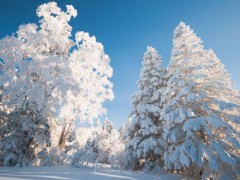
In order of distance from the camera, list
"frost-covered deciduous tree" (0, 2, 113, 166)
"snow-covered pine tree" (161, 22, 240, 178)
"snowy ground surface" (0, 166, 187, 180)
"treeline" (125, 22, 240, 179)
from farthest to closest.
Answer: "frost-covered deciduous tree" (0, 2, 113, 166) → "treeline" (125, 22, 240, 179) → "snow-covered pine tree" (161, 22, 240, 178) → "snowy ground surface" (0, 166, 187, 180)

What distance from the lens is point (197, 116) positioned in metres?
13.1

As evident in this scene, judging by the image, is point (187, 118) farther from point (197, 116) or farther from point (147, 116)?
point (147, 116)

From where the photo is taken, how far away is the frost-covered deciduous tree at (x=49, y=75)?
1481 centimetres

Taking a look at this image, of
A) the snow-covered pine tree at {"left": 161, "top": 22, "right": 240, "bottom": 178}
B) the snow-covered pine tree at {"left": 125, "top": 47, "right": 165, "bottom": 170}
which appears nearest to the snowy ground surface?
the snow-covered pine tree at {"left": 161, "top": 22, "right": 240, "bottom": 178}

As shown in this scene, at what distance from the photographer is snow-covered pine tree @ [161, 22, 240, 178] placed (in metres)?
11.3

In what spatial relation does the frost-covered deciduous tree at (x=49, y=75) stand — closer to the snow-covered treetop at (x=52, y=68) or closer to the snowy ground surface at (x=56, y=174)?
the snow-covered treetop at (x=52, y=68)

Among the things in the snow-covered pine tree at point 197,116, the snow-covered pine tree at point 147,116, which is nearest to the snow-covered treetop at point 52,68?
the snow-covered pine tree at point 147,116

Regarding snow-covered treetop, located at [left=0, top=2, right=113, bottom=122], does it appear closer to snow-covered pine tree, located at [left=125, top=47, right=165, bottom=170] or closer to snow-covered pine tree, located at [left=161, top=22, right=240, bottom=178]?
snow-covered pine tree, located at [left=125, top=47, right=165, bottom=170]

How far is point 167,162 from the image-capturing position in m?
12.6

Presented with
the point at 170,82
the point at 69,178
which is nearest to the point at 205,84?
the point at 170,82

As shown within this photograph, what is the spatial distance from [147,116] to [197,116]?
4841 millimetres

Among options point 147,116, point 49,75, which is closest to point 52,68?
point 49,75

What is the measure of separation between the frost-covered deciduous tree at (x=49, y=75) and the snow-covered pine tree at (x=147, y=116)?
4047mm

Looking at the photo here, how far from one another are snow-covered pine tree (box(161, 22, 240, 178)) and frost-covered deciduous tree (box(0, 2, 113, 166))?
22.5ft
